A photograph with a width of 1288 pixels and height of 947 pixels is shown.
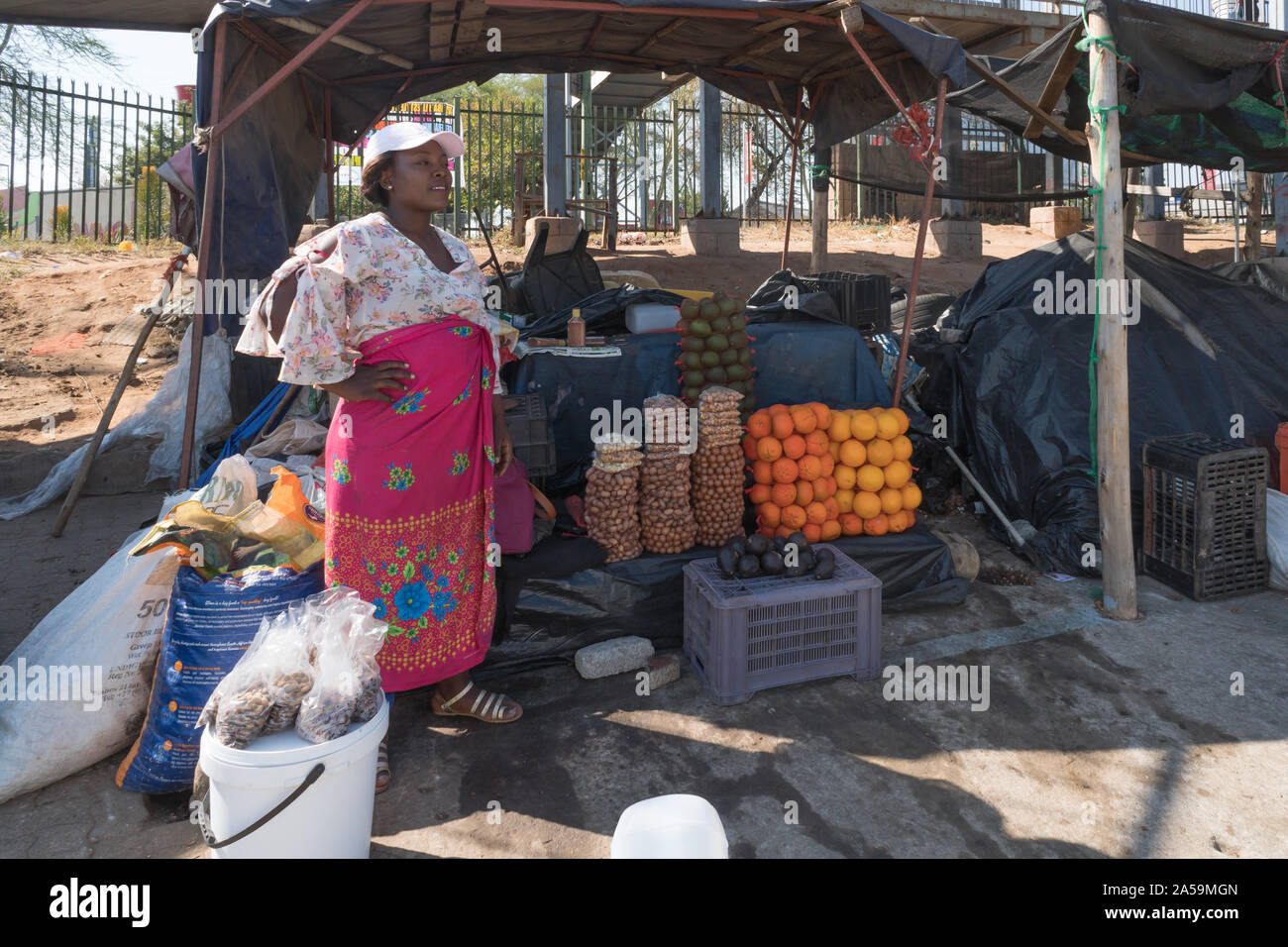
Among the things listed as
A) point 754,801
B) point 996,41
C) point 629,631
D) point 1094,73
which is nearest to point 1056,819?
point 754,801

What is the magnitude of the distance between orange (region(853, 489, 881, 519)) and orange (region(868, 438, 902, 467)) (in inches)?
7.3

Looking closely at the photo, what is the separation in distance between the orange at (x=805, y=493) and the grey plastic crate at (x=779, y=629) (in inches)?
21.2

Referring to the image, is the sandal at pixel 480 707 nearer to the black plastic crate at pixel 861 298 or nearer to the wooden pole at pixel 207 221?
the wooden pole at pixel 207 221

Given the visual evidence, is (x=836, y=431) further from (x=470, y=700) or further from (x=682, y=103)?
(x=682, y=103)

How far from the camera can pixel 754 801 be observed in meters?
3.06

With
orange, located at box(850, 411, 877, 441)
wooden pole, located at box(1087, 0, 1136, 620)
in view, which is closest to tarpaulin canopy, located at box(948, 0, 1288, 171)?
wooden pole, located at box(1087, 0, 1136, 620)

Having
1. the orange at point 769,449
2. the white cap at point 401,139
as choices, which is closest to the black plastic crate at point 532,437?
the orange at point 769,449

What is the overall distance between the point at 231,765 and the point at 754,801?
67.2 inches

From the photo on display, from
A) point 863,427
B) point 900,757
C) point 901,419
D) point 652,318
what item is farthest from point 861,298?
point 900,757

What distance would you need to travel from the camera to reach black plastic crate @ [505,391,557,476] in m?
4.39

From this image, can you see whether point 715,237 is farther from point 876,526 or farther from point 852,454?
point 876,526

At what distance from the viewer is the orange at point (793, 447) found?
14.9ft

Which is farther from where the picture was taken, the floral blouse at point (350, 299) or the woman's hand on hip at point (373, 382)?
the woman's hand on hip at point (373, 382)

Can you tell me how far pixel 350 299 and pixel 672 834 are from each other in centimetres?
201
